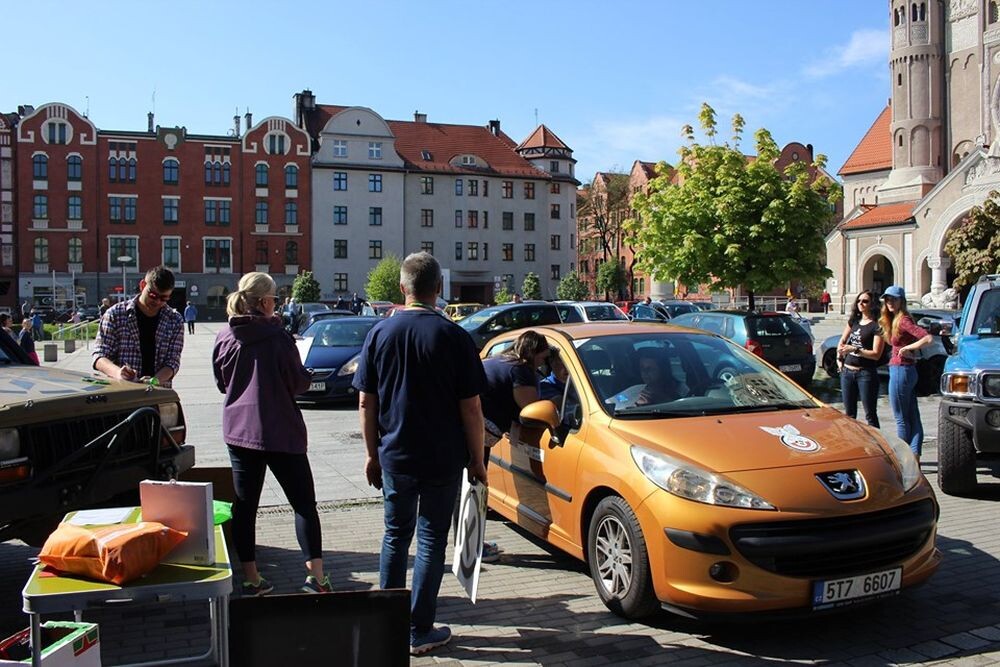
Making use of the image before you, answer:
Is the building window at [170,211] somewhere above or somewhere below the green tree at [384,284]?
above

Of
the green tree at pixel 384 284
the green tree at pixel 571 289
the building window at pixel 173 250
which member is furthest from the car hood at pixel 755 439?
the building window at pixel 173 250

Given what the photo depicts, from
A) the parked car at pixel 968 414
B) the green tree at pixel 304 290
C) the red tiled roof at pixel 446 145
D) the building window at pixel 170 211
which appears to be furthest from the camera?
the red tiled roof at pixel 446 145

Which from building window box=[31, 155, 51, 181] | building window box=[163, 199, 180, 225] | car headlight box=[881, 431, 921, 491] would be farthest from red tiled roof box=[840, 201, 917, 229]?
building window box=[31, 155, 51, 181]

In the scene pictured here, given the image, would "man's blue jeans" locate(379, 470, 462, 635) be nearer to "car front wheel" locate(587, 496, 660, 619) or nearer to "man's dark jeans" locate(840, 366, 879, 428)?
"car front wheel" locate(587, 496, 660, 619)

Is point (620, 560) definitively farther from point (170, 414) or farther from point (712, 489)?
point (170, 414)

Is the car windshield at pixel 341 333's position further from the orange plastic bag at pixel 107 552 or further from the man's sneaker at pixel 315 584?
the orange plastic bag at pixel 107 552

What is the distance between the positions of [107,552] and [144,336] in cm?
384

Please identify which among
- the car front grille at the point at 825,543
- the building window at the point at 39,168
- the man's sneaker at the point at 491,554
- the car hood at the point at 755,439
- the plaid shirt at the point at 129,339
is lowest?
the man's sneaker at the point at 491,554

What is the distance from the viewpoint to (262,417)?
5.03 metres

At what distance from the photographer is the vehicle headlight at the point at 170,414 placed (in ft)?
19.3

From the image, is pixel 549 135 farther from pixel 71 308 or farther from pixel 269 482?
pixel 269 482

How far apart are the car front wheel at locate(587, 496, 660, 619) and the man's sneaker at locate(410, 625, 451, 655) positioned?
98 centimetres

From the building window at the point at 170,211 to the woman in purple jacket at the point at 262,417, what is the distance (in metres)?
67.8

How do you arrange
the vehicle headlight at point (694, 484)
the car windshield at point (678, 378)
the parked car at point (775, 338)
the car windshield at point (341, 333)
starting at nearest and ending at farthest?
the vehicle headlight at point (694, 484) < the car windshield at point (678, 378) < the parked car at point (775, 338) < the car windshield at point (341, 333)
